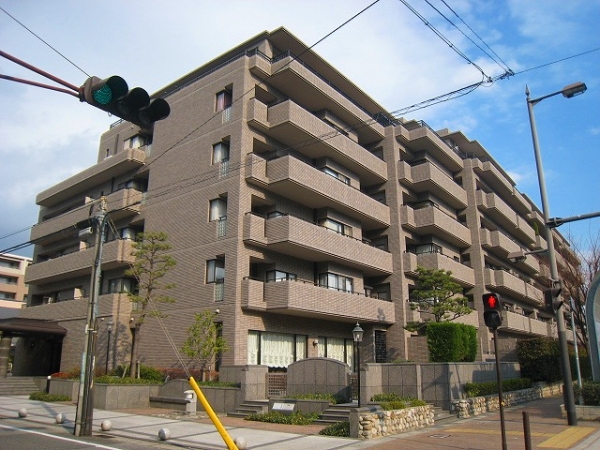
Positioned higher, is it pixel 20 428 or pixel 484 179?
pixel 484 179

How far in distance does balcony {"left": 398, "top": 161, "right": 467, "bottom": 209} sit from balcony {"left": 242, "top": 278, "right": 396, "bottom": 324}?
421 inches

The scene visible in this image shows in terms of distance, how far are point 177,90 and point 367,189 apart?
14.4 metres

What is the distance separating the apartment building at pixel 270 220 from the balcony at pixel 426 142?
0.17m

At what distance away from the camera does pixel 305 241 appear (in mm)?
25750

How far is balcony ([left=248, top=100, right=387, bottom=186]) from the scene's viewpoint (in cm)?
2720

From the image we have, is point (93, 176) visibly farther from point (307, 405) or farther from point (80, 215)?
point (307, 405)

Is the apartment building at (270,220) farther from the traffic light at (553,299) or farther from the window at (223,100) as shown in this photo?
the traffic light at (553,299)

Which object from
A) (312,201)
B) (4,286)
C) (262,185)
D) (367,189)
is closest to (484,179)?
(367,189)

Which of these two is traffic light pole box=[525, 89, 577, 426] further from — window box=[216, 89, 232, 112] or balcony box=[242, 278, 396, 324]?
window box=[216, 89, 232, 112]

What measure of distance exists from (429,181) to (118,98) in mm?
31931

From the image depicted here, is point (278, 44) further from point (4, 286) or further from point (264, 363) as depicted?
point (4, 286)

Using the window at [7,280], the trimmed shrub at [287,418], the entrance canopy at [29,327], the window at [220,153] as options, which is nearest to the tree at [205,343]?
the trimmed shrub at [287,418]

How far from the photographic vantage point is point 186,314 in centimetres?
2669

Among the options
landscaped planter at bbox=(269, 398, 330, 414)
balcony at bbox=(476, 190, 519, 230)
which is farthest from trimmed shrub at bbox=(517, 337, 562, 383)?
landscaped planter at bbox=(269, 398, 330, 414)
